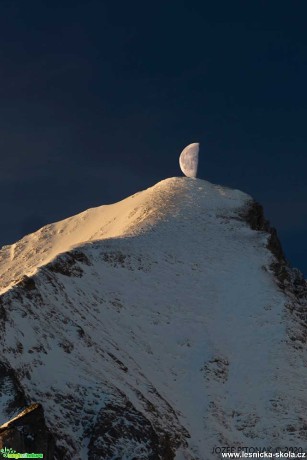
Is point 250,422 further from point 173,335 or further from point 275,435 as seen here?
point 173,335

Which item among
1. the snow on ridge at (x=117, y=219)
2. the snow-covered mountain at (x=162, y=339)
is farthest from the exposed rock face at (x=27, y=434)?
the snow on ridge at (x=117, y=219)

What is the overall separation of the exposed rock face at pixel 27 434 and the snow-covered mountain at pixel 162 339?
2.7 inches

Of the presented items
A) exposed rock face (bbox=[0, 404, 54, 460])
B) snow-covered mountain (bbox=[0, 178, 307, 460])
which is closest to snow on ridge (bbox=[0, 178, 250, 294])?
snow-covered mountain (bbox=[0, 178, 307, 460])

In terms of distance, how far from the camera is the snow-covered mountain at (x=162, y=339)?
151 feet

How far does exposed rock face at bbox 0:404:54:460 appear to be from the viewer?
112 feet

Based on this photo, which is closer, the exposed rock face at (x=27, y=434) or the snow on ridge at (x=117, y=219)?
the exposed rock face at (x=27, y=434)

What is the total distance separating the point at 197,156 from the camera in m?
103

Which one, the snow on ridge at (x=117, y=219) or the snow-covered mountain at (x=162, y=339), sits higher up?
the snow on ridge at (x=117, y=219)

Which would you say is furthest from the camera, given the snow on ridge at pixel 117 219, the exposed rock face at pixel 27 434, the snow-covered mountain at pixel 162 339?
the snow on ridge at pixel 117 219

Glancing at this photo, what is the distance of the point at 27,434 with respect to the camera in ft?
115

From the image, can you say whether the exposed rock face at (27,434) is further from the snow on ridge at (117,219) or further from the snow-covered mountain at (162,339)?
the snow on ridge at (117,219)

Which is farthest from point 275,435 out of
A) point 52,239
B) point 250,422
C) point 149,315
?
point 52,239

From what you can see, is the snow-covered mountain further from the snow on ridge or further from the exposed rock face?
the snow on ridge

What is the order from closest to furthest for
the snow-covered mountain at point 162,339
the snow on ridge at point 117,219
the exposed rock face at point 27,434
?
the exposed rock face at point 27,434 < the snow-covered mountain at point 162,339 < the snow on ridge at point 117,219
